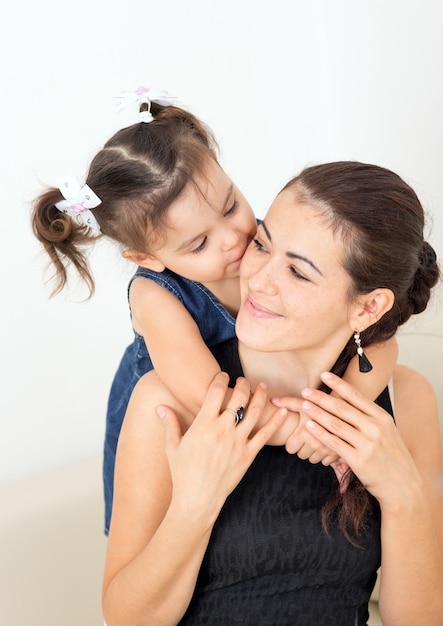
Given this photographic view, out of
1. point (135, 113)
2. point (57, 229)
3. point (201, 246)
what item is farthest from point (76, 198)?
point (135, 113)

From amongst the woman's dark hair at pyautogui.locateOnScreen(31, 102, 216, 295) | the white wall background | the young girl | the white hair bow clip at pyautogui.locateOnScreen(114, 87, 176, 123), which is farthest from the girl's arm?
the white wall background

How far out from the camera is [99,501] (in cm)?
244

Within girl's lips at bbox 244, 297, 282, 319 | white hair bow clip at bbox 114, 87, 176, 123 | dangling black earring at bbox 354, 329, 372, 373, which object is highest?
white hair bow clip at bbox 114, 87, 176, 123

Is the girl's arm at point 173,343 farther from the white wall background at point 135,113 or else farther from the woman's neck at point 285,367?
the white wall background at point 135,113

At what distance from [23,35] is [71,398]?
1.12 m

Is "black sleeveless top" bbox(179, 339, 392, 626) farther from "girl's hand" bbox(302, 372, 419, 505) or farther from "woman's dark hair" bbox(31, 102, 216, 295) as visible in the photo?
"woman's dark hair" bbox(31, 102, 216, 295)

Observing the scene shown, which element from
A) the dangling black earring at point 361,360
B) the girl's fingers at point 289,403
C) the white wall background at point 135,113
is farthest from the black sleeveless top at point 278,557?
the white wall background at point 135,113

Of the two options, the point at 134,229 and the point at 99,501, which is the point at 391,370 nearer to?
the point at 134,229

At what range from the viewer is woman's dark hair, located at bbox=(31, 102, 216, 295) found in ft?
5.40

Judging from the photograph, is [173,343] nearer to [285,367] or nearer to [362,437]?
[285,367]

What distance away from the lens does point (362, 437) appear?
1.45 meters

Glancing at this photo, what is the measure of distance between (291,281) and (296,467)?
362 mm

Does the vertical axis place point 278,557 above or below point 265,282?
below

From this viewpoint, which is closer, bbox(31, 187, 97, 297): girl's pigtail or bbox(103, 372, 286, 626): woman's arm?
bbox(103, 372, 286, 626): woman's arm
